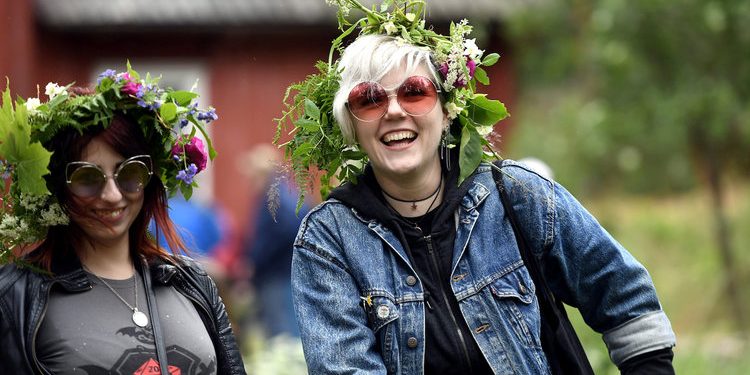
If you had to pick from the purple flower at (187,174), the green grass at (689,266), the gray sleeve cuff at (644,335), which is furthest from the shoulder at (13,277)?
the green grass at (689,266)

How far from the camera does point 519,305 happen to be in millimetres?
4070

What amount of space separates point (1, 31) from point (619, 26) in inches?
245

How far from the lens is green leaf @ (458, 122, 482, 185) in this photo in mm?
4230

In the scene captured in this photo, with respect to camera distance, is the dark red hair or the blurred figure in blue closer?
the dark red hair

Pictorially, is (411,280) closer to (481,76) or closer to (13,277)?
(481,76)

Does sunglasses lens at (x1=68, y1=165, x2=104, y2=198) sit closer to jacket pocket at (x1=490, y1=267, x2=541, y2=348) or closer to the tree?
jacket pocket at (x1=490, y1=267, x2=541, y2=348)

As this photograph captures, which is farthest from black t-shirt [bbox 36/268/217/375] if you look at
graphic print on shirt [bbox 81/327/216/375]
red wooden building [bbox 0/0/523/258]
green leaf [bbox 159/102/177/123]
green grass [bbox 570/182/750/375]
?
red wooden building [bbox 0/0/523/258]

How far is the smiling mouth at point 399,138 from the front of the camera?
4133 mm

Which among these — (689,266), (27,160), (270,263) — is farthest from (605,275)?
(689,266)

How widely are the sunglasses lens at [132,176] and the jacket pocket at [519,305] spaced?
119 cm

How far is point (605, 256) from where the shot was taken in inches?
164

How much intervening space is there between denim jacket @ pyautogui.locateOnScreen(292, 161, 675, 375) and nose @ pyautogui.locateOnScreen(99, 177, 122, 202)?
596mm

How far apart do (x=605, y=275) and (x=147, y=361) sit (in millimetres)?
1506

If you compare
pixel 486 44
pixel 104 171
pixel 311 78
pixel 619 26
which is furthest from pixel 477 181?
pixel 486 44
